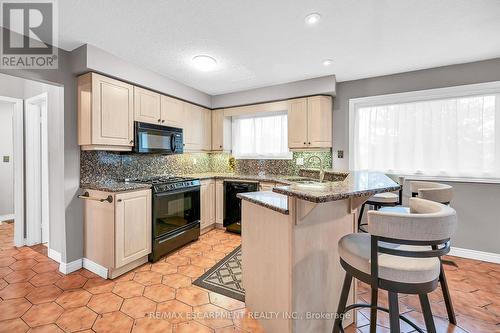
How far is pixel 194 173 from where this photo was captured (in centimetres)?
438

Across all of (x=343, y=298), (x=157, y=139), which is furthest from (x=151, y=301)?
(x=157, y=139)

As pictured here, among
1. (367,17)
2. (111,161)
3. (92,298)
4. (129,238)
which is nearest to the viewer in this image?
(367,17)

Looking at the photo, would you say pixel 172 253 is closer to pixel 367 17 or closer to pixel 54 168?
pixel 54 168

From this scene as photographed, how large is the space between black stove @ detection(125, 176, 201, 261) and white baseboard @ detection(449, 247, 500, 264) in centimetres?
352

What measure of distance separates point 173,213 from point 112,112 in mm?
1437

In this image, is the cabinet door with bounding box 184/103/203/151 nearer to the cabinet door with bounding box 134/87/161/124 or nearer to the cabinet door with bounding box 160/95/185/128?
the cabinet door with bounding box 160/95/185/128

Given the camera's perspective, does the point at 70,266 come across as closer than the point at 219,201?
Yes

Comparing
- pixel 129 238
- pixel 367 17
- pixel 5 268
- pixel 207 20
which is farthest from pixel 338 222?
pixel 5 268

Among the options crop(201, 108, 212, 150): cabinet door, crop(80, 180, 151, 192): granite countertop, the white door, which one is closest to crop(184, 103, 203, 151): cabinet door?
crop(201, 108, 212, 150): cabinet door

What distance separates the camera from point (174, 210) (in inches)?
121

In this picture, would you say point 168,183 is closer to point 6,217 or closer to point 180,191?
point 180,191

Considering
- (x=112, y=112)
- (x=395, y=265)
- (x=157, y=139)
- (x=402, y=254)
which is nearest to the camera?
(x=402, y=254)

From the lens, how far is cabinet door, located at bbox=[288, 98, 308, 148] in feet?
11.8

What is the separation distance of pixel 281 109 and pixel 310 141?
0.75 meters
